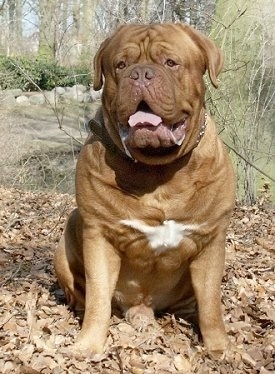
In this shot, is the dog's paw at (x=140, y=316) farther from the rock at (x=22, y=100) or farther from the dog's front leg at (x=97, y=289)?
the rock at (x=22, y=100)

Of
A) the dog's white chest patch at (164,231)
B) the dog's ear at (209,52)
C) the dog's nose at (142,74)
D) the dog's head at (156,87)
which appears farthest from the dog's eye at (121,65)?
the dog's white chest patch at (164,231)

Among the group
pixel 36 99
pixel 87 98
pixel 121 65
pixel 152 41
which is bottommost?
pixel 36 99

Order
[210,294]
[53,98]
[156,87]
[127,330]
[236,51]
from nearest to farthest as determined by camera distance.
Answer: [156,87], [210,294], [127,330], [236,51], [53,98]

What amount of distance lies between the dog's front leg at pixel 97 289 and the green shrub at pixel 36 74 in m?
7.14

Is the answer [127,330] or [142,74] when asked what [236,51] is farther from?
Result: [142,74]

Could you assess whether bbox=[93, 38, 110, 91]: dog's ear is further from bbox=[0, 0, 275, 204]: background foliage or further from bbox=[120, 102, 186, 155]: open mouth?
bbox=[0, 0, 275, 204]: background foliage

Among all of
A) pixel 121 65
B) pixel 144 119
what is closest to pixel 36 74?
pixel 121 65

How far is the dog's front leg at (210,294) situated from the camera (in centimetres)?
401

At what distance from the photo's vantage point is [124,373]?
3633 millimetres

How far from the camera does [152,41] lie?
3.65m

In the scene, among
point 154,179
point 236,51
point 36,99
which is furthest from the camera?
point 36,99

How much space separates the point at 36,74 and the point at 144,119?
16.9 metres

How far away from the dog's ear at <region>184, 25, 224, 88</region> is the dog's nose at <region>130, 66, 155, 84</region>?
41cm

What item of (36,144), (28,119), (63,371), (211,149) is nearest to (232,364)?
(63,371)
